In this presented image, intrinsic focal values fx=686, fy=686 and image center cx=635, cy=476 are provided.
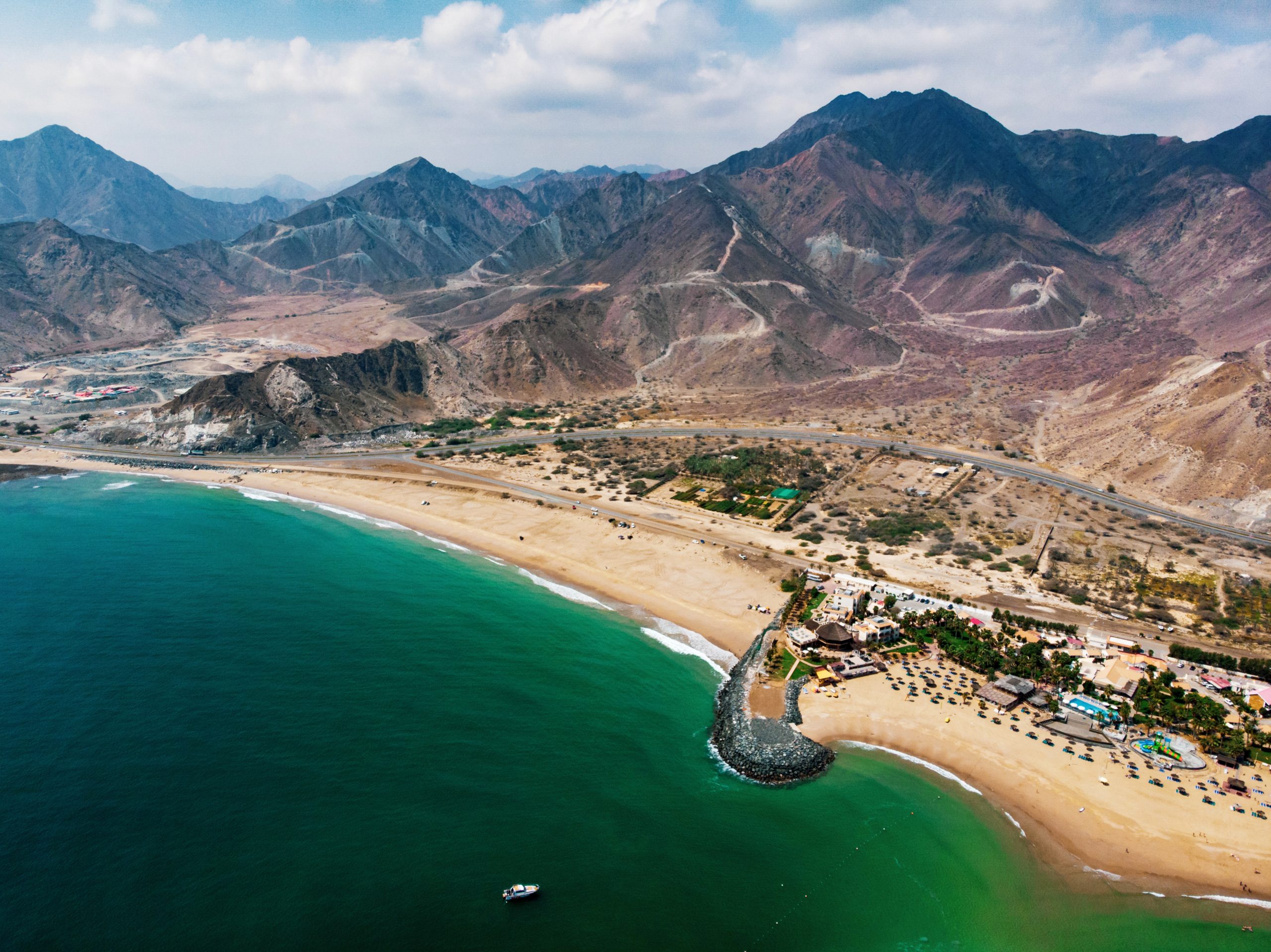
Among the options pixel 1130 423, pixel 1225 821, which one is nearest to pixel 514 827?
pixel 1225 821

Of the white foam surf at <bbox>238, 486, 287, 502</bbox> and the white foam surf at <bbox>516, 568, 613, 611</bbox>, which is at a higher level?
the white foam surf at <bbox>238, 486, 287, 502</bbox>

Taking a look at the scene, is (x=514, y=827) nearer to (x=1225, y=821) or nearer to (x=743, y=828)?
(x=743, y=828)

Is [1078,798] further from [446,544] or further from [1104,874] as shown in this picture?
[446,544]

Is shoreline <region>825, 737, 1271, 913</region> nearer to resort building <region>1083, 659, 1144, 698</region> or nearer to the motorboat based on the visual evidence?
resort building <region>1083, 659, 1144, 698</region>

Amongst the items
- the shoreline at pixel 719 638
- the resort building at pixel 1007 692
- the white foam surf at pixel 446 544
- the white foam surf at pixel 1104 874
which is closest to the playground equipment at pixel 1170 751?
the shoreline at pixel 719 638

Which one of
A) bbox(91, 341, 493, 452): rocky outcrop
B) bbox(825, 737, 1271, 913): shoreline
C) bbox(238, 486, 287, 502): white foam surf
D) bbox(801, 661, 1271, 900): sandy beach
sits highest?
bbox(91, 341, 493, 452): rocky outcrop

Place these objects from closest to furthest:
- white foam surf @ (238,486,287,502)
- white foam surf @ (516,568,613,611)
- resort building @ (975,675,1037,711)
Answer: resort building @ (975,675,1037,711) → white foam surf @ (516,568,613,611) → white foam surf @ (238,486,287,502)

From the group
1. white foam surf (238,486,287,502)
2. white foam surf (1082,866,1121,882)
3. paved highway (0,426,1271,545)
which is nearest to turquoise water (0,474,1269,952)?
white foam surf (1082,866,1121,882)

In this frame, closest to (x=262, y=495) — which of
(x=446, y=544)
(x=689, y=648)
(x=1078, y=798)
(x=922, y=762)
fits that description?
(x=446, y=544)

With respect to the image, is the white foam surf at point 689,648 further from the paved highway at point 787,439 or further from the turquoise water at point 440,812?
the paved highway at point 787,439
